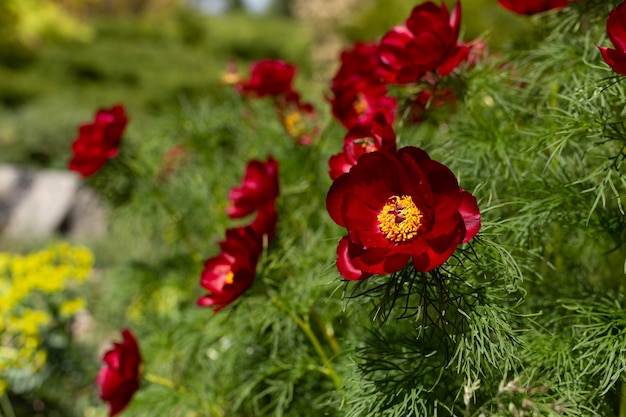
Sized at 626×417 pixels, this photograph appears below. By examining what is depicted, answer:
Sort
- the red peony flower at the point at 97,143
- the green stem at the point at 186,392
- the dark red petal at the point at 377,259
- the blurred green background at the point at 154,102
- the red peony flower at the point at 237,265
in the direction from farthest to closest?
the blurred green background at the point at 154,102, the red peony flower at the point at 97,143, the green stem at the point at 186,392, the red peony flower at the point at 237,265, the dark red petal at the point at 377,259

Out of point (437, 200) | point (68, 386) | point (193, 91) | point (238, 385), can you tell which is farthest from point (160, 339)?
point (193, 91)

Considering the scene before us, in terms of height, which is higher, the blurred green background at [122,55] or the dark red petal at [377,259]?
the dark red petal at [377,259]

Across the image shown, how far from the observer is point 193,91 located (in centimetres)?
928

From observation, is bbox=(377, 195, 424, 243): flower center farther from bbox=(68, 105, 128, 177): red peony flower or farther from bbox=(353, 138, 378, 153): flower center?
bbox=(68, 105, 128, 177): red peony flower

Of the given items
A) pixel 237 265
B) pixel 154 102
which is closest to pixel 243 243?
pixel 237 265

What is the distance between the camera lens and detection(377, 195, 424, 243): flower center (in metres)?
0.97

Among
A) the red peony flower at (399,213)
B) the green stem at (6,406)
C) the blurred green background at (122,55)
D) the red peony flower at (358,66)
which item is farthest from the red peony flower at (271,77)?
the blurred green background at (122,55)

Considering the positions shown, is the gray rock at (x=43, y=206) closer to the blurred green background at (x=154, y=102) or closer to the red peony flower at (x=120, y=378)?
the blurred green background at (x=154, y=102)

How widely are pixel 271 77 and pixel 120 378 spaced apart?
0.91 meters

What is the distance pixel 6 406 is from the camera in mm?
2404

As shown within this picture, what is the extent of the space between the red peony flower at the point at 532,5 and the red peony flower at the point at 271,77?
2.41 ft

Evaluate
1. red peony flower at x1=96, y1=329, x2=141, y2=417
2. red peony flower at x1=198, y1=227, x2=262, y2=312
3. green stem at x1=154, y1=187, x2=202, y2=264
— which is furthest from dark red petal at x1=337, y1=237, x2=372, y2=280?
green stem at x1=154, y1=187, x2=202, y2=264

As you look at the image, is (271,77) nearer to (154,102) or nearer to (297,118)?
(297,118)

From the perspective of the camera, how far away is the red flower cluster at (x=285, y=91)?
6.31 ft
